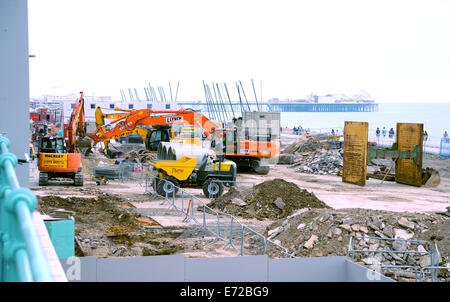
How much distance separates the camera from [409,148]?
34125 mm

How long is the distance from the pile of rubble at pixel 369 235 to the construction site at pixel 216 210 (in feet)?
0.14

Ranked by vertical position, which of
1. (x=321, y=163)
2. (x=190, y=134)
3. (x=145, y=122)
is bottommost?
(x=321, y=163)

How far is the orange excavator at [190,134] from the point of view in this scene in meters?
35.4

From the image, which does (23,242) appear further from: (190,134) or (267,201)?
(190,134)

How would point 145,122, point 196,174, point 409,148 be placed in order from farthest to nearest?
point 145,122
point 409,148
point 196,174

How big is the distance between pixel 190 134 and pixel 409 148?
12568 mm

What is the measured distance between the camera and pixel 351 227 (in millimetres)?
15820

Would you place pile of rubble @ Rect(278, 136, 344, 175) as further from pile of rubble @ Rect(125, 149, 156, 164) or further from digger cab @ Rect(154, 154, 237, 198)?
digger cab @ Rect(154, 154, 237, 198)

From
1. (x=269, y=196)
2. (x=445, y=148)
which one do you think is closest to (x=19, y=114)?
(x=269, y=196)

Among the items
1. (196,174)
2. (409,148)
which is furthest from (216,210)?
(409,148)

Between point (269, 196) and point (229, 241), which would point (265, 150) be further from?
point (229, 241)

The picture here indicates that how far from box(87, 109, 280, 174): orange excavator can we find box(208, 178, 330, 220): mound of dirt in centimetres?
1244

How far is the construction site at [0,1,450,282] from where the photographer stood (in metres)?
7.73

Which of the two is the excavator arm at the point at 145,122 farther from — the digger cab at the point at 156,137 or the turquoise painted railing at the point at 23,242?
the turquoise painted railing at the point at 23,242
